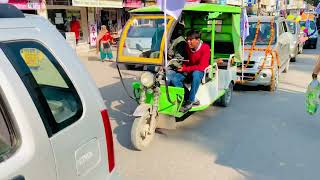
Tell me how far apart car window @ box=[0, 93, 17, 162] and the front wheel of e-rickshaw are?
11.1 feet

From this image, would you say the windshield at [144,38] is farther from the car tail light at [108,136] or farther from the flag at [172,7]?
the car tail light at [108,136]

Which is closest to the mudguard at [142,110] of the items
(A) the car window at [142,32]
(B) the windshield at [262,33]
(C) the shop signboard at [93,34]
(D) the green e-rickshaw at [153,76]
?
(D) the green e-rickshaw at [153,76]

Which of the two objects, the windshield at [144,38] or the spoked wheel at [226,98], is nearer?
the windshield at [144,38]

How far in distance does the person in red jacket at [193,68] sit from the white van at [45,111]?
12.4 ft

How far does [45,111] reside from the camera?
1901mm

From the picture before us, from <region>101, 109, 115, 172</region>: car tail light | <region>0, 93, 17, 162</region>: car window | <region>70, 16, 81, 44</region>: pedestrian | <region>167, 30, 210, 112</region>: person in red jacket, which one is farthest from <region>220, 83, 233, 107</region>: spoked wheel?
<region>70, 16, 81, 44</region>: pedestrian

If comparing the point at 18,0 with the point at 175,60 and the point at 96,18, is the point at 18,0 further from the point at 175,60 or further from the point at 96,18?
the point at 175,60

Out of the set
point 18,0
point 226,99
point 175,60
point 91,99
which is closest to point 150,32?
point 175,60

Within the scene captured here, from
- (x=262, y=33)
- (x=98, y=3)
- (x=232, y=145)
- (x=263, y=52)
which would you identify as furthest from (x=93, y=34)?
(x=232, y=145)

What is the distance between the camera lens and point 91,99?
7.42 ft

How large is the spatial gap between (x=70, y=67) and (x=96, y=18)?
18678mm

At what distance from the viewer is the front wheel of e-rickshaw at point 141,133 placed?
5086 mm

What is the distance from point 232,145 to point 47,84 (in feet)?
12.5

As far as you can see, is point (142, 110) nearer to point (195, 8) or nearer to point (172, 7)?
point (172, 7)
